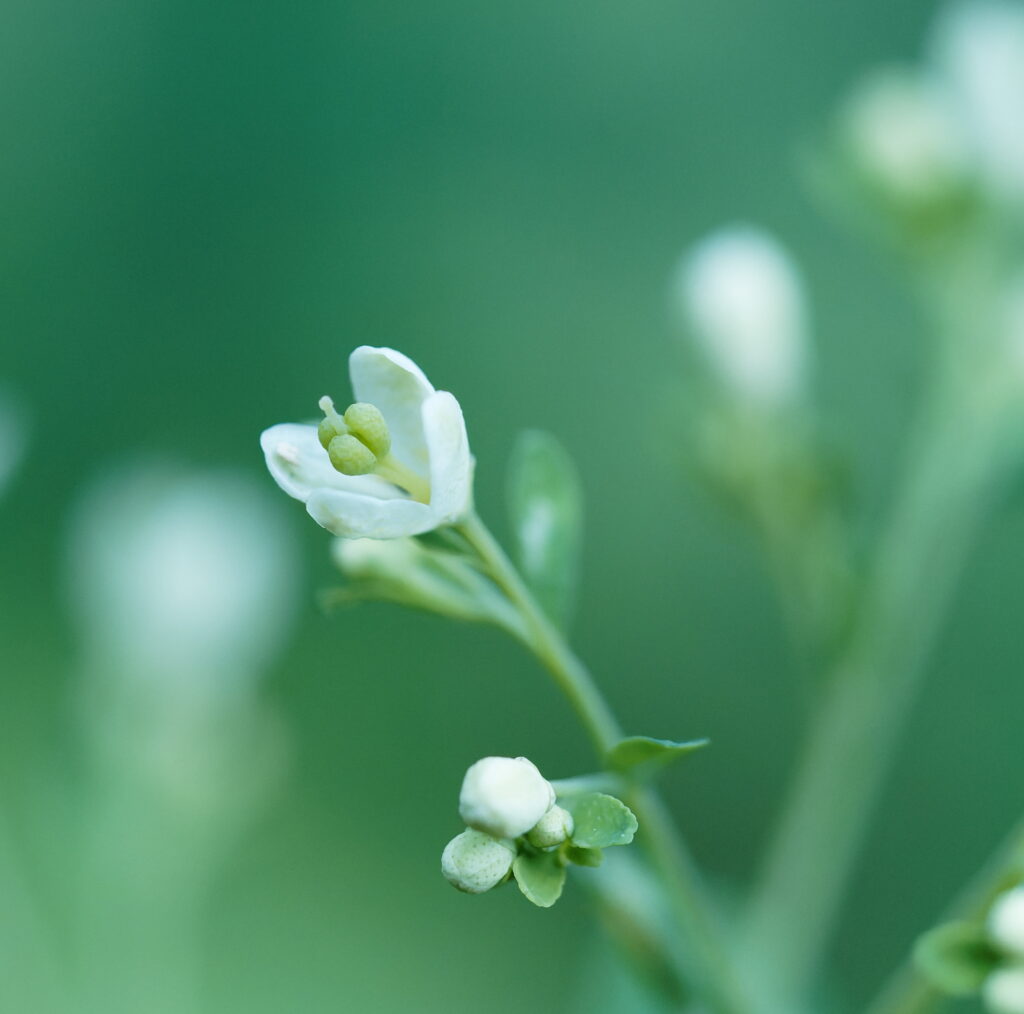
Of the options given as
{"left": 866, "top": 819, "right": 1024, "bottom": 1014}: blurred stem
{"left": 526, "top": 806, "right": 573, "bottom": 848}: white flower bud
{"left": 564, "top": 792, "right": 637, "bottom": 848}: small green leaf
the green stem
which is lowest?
the green stem

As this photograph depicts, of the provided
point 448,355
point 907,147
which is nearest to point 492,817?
point 907,147

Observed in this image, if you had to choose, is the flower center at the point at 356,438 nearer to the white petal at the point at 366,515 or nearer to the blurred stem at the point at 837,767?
the white petal at the point at 366,515

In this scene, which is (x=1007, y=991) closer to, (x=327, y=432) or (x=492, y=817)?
(x=492, y=817)

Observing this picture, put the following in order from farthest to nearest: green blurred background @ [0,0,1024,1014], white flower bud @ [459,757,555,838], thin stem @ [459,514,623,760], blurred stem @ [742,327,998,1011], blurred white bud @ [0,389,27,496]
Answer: green blurred background @ [0,0,1024,1014], blurred stem @ [742,327,998,1011], blurred white bud @ [0,389,27,496], thin stem @ [459,514,623,760], white flower bud @ [459,757,555,838]

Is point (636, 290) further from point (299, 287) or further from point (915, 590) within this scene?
point (915, 590)

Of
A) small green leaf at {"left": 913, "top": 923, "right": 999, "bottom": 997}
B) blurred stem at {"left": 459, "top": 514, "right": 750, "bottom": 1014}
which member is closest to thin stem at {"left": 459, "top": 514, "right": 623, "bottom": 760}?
blurred stem at {"left": 459, "top": 514, "right": 750, "bottom": 1014}

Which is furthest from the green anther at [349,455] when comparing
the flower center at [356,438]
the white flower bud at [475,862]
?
the white flower bud at [475,862]

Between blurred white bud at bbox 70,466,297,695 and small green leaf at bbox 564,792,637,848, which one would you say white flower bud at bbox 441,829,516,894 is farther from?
blurred white bud at bbox 70,466,297,695
